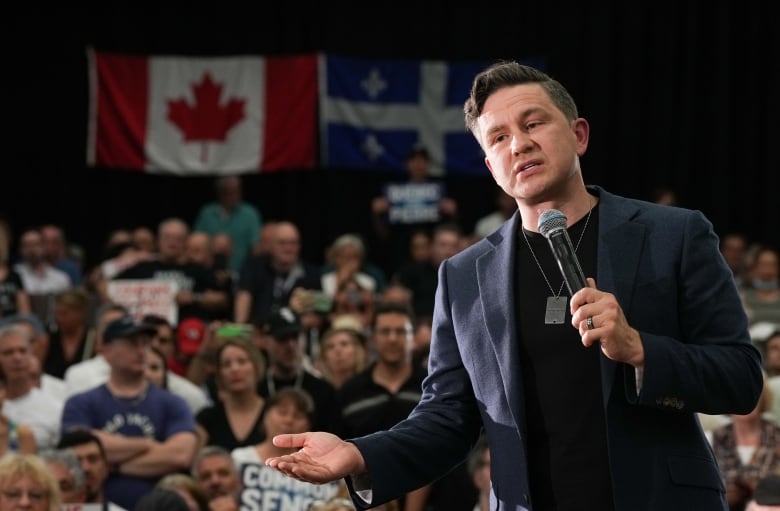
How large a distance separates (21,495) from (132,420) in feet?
4.36

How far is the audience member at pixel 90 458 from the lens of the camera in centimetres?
632

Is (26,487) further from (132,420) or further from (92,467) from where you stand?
(132,420)

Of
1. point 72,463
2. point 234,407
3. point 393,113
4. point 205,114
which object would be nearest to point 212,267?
point 234,407

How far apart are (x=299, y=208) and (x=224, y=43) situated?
1.84 meters

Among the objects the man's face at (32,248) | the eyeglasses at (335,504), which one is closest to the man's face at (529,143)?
the eyeglasses at (335,504)

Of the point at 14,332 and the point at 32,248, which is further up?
the point at 32,248

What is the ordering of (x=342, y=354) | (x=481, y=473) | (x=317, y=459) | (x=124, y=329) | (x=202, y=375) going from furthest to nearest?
1. (x=202, y=375)
2. (x=342, y=354)
3. (x=124, y=329)
4. (x=481, y=473)
5. (x=317, y=459)

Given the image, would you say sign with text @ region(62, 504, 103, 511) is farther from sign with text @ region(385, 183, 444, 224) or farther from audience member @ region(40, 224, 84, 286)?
sign with text @ region(385, 183, 444, 224)

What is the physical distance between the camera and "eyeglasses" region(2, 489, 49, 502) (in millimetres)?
5590

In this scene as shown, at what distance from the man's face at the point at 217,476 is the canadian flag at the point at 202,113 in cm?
778

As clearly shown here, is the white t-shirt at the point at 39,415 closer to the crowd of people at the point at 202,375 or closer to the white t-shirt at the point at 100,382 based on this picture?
the crowd of people at the point at 202,375

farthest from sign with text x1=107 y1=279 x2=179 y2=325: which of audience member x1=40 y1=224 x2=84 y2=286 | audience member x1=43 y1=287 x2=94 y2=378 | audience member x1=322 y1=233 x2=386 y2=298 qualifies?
audience member x1=40 y1=224 x2=84 y2=286

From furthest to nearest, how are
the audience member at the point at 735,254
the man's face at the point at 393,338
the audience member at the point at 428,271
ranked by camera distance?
the audience member at the point at 735,254, the audience member at the point at 428,271, the man's face at the point at 393,338

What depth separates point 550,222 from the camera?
8.30 feet
